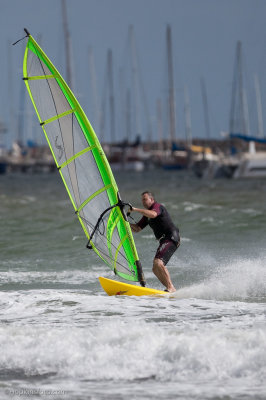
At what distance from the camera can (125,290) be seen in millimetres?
8820

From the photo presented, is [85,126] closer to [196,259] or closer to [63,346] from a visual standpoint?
[63,346]

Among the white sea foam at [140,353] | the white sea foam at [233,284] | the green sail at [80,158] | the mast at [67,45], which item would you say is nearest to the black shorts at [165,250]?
the green sail at [80,158]

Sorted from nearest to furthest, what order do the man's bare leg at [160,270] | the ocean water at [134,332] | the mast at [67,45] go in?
the ocean water at [134,332] → the man's bare leg at [160,270] → the mast at [67,45]

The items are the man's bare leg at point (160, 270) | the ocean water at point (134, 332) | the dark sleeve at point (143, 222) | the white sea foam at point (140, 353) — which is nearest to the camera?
the ocean water at point (134, 332)

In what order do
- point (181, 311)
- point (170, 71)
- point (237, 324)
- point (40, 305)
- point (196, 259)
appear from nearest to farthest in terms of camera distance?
point (237, 324) < point (181, 311) < point (40, 305) < point (196, 259) < point (170, 71)

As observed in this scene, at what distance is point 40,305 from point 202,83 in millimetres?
75668

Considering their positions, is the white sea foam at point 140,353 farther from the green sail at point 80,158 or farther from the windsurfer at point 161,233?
the green sail at point 80,158

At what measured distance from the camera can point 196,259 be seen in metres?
12.7

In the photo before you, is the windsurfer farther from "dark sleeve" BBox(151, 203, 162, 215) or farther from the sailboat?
the sailboat

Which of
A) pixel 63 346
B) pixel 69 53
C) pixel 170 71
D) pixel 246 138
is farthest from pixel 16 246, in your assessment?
pixel 170 71

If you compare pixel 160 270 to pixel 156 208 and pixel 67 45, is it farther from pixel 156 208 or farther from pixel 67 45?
pixel 67 45

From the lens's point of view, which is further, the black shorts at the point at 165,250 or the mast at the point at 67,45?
the mast at the point at 67,45

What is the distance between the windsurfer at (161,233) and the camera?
336 inches

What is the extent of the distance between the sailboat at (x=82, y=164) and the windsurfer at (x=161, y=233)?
22cm
